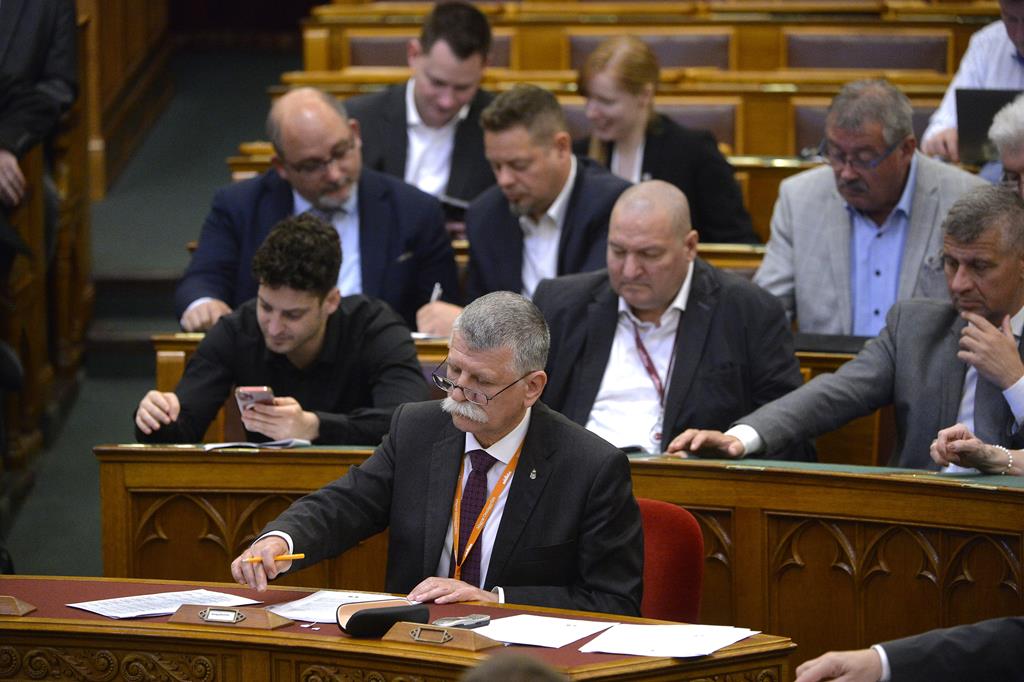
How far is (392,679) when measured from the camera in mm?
2367

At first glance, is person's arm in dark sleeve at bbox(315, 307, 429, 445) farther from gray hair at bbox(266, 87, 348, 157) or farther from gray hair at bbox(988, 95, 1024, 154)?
gray hair at bbox(988, 95, 1024, 154)

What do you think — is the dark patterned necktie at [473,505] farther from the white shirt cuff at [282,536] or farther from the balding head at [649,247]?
the balding head at [649,247]

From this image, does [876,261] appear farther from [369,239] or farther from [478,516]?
[478,516]

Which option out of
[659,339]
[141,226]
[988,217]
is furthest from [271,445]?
[141,226]

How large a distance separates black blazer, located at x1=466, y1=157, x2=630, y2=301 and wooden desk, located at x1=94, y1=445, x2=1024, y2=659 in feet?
4.13

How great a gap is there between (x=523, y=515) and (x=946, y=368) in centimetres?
116

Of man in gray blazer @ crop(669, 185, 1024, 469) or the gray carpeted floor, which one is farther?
the gray carpeted floor

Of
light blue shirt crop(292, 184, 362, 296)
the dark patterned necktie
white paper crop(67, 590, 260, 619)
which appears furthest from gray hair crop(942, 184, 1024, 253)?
light blue shirt crop(292, 184, 362, 296)

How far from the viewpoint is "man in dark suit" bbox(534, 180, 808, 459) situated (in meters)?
3.69

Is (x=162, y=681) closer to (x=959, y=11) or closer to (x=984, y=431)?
(x=984, y=431)

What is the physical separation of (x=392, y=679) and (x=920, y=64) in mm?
4831

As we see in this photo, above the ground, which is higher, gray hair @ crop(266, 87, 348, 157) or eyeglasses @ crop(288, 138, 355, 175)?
gray hair @ crop(266, 87, 348, 157)

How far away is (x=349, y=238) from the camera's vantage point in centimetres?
449

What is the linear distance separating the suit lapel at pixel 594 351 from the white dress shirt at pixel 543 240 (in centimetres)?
71
